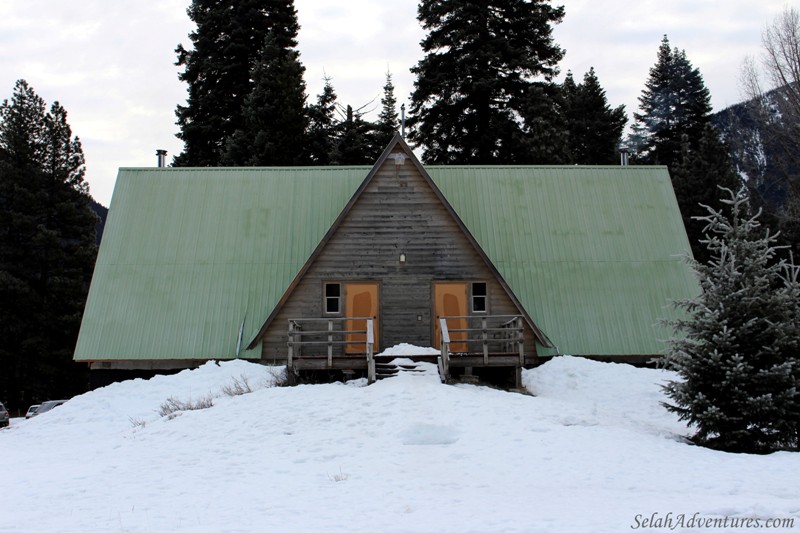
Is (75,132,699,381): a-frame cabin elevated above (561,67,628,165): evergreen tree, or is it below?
below

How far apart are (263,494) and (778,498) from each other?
6.78 meters

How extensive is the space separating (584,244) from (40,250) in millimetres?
29315

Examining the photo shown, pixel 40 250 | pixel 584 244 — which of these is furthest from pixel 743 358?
pixel 40 250

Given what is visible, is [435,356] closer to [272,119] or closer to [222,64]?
[272,119]

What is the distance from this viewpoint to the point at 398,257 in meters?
21.4

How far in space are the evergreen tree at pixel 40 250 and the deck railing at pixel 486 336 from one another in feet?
81.7

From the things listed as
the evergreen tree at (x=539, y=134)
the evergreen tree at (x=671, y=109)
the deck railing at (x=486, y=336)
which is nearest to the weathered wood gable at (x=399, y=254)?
the deck railing at (x=486, y=336)

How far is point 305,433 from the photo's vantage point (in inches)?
553

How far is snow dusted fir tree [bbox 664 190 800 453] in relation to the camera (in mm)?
13750

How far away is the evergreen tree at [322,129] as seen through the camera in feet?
154

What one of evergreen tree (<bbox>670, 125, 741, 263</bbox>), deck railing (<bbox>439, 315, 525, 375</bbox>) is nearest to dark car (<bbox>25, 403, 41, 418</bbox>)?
deck railing (<bbox>439, 315, 525, 375</bbox>)

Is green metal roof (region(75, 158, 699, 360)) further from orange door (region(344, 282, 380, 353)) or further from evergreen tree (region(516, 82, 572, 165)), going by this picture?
evergreen tree (region(516, 82, 572, 165))

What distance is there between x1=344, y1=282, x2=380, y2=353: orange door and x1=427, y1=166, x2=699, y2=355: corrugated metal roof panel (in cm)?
409

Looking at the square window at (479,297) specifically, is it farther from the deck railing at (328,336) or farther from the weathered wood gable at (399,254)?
the deck railing at (328,336)
